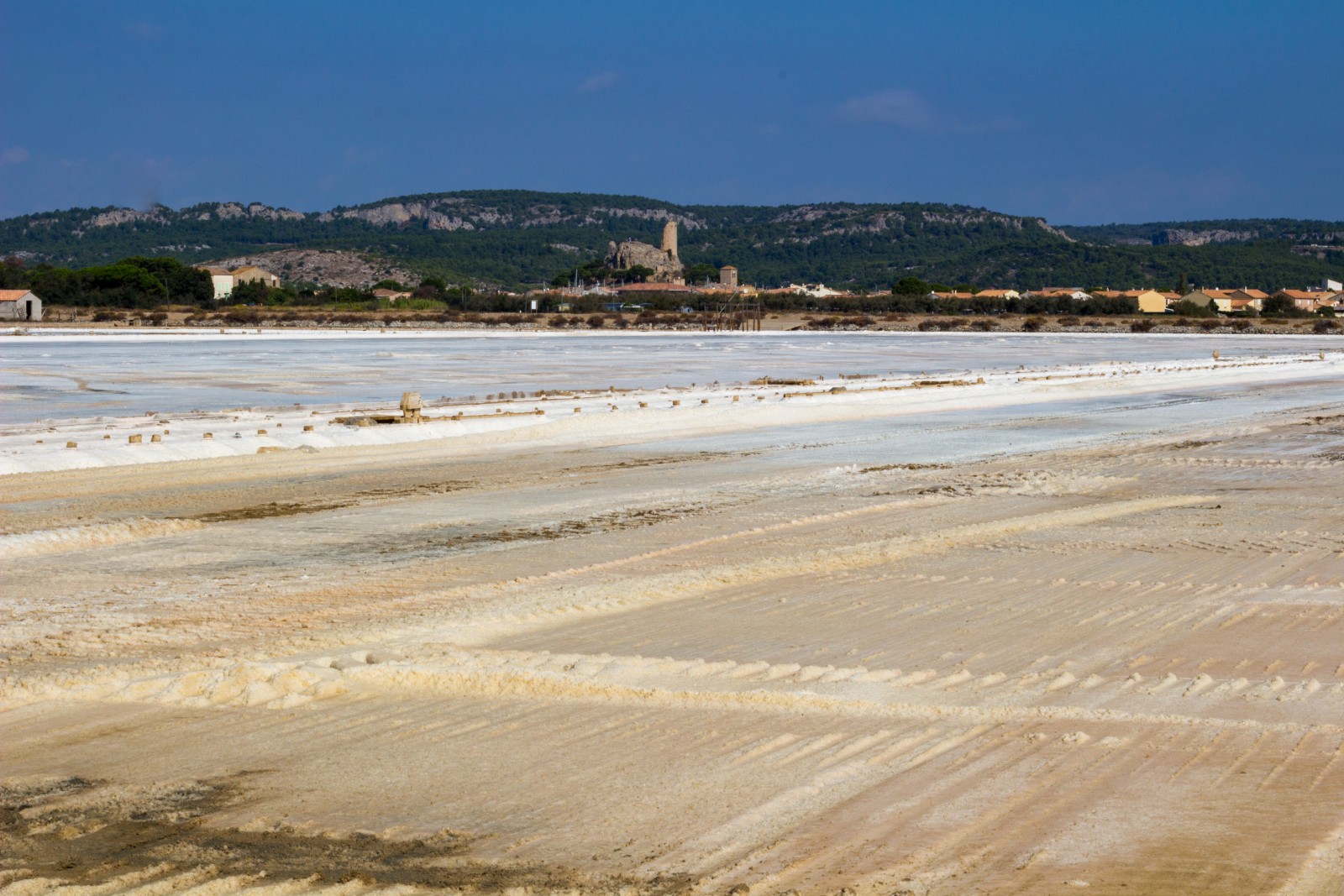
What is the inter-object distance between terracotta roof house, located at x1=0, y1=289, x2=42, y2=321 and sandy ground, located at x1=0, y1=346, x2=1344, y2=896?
70.5 metres

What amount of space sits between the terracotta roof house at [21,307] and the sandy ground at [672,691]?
2774 inches

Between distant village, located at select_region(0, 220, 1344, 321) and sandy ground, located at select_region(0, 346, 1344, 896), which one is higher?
distant village, located at select_region(0, 220, 1344, 321)

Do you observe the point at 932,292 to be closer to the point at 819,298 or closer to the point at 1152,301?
the point at 819,298

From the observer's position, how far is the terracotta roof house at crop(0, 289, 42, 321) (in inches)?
2965

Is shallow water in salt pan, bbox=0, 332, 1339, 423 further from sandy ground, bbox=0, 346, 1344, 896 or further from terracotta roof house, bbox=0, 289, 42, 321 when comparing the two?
terracotta roof house, bbox=0, 289, 42, 321

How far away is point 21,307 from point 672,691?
79.3 m

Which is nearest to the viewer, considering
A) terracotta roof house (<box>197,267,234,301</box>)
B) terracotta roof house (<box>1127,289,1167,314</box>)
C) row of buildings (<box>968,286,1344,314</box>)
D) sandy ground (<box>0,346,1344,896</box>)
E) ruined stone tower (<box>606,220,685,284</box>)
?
sandy ground (<box>0,346,1344,896</box>)

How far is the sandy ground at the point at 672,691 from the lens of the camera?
3973 mm

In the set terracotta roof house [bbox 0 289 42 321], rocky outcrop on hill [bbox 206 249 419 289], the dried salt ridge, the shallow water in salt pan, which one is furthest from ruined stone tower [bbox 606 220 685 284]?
the dried salt ridge

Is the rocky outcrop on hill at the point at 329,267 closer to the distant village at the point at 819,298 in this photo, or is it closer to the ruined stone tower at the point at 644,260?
the distant village at the point at 819,298

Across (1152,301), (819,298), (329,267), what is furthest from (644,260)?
(1152,301)

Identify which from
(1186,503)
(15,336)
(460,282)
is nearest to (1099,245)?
(460,282)

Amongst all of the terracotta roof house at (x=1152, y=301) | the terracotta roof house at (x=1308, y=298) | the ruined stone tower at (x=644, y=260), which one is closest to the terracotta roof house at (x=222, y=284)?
the ruined stone tower at (x=644, y=260)

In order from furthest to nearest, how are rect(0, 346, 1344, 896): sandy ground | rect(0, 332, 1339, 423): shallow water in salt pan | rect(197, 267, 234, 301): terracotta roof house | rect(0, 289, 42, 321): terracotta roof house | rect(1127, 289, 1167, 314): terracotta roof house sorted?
rect(197, 267, 234, 301): terracotta roof house < rect(1127, 289, 1167, 314): terracotta roof house < rect(0, 289, 42, 321): terracotta roof house < rect(0, 332, 1339, 423): shallow water in salt pan < rect(0, 346, 1344, 896): sandy ground
